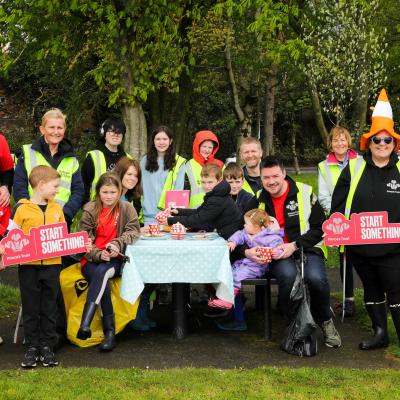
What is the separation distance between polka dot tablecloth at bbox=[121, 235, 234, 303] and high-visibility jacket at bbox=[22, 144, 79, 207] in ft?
3.35

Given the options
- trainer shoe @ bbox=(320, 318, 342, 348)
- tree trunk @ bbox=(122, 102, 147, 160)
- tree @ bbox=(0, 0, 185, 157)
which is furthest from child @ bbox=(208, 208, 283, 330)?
tree trunk @ bbox=(122, 102, 147, 160)

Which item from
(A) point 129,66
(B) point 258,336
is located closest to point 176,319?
(B) point 258,336

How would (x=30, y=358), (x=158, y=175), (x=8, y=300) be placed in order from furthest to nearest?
(x=8, y=300) → (x=158, y=175) → (x=30, y=358)

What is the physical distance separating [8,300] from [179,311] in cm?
256

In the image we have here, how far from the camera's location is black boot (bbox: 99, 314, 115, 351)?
5715mm

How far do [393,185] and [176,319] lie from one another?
2.47m

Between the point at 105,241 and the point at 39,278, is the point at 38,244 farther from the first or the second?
the point at 105,241

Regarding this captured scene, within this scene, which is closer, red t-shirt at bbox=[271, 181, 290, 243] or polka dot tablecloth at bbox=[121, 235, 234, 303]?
polka dot tablecloth at bbox=[121, 235, 234, 303]

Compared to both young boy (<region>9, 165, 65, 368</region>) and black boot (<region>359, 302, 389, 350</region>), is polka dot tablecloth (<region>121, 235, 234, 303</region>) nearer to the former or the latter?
young boy (<region>9, 165, 65, 368</region>)

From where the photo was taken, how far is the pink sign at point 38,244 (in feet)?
16.7

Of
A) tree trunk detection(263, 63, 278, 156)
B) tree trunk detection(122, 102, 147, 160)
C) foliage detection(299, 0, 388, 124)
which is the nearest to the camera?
tree trunk detection(122, 102, 147, 160)

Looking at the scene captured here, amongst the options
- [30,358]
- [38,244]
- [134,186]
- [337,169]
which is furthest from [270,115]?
[30,358]

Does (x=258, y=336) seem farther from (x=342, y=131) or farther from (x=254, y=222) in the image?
(x=342, y=131)

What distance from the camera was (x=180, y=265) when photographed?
5.73m
